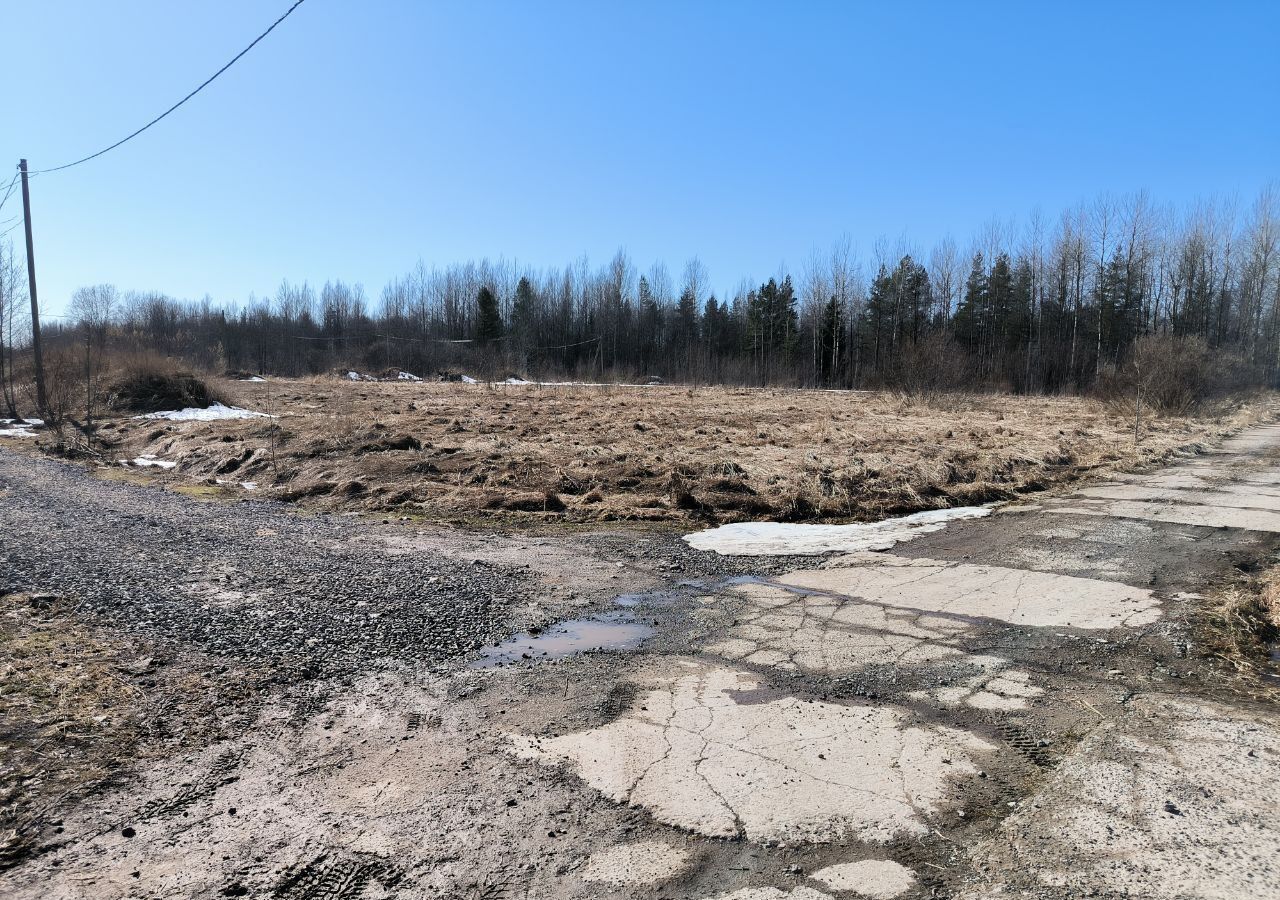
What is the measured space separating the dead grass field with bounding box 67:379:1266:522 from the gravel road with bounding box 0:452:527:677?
211 centimetres

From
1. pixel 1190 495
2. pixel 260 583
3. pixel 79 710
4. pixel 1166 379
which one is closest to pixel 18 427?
pixel 260 583

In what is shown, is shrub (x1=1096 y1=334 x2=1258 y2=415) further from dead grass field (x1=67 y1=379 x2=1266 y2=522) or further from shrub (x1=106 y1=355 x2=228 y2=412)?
shrub (x1=106 y1=355 x2=228 y2=412)

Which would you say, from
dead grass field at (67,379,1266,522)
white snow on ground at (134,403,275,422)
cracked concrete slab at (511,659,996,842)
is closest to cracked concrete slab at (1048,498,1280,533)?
dead grass field at (67,379,1266,522)

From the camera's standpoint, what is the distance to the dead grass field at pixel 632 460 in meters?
10.2

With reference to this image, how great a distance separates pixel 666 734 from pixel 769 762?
0.57 meters

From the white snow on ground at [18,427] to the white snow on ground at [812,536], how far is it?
20.3 m

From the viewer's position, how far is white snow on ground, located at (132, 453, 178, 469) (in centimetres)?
1466

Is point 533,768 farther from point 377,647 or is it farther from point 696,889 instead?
point 377,647

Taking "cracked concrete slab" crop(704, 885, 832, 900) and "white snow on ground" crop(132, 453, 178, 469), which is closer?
"cracked concrete slab" crop(704, 885, 832, 900)

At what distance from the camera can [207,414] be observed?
22.3m

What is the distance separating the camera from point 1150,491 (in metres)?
11.3

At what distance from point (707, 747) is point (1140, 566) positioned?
5.79m

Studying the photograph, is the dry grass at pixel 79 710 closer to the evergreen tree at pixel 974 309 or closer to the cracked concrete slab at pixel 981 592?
the cracked concrete slab at pixel 981 592

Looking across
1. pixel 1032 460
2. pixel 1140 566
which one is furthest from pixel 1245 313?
pixel 1140 566
